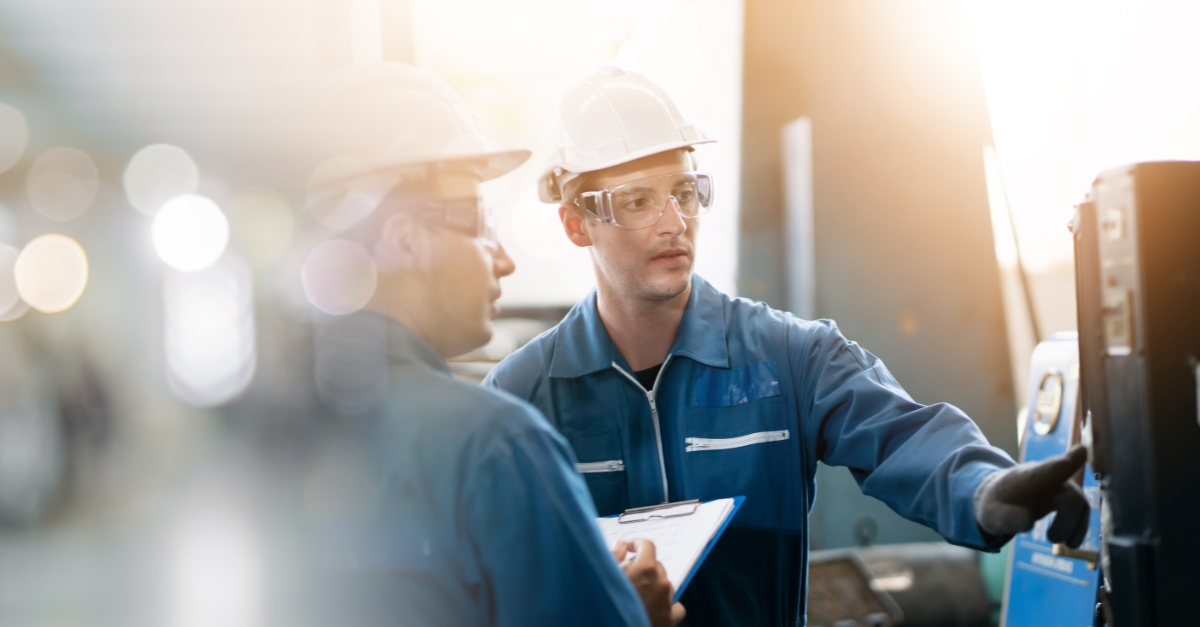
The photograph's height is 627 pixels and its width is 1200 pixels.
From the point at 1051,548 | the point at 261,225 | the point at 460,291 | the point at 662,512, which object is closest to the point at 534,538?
the point at 460,291

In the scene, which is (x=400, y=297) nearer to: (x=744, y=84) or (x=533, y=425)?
(x=533, y=425)

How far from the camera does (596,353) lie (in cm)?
169

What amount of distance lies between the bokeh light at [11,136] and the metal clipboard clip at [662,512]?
291cm

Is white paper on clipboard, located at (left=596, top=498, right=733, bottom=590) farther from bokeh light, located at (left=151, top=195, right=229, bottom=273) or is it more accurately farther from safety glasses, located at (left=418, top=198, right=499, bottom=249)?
bokeh light, located at (left=151, top=195, right=229, bottom=273)

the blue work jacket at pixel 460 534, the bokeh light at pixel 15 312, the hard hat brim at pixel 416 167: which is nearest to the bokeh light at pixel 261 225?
the hard hat brim at pixel 416 167

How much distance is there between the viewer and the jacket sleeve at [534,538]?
0.79 metres

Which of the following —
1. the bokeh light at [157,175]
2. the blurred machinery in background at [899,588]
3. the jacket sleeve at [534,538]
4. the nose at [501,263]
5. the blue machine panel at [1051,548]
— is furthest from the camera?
the blurred machinery in background at [899,588]

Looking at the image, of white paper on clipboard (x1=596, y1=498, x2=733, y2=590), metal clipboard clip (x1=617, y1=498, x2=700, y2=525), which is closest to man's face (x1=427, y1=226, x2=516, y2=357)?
white paper on clipboard (x1=596, y1=498, x2=733, y2=590)

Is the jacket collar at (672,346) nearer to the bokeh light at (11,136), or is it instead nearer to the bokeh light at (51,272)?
the bokeh light at (51,272)

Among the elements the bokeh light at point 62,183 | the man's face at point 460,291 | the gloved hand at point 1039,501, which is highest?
the bokeh light at point 62,183

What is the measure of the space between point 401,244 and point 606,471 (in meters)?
0.89

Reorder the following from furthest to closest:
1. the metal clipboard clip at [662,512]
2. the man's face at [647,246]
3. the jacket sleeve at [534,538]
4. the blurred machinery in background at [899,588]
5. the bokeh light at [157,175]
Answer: the blurred machinery in background at [899,588] < the bokeh light at [157,175] < the man's face at [647,246] < the metal clipboard clip at [662,512] < the jacket sleeve at [534,538]

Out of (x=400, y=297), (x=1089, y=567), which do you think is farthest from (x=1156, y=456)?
(x=1089, y=567)

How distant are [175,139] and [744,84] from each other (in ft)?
9.08
